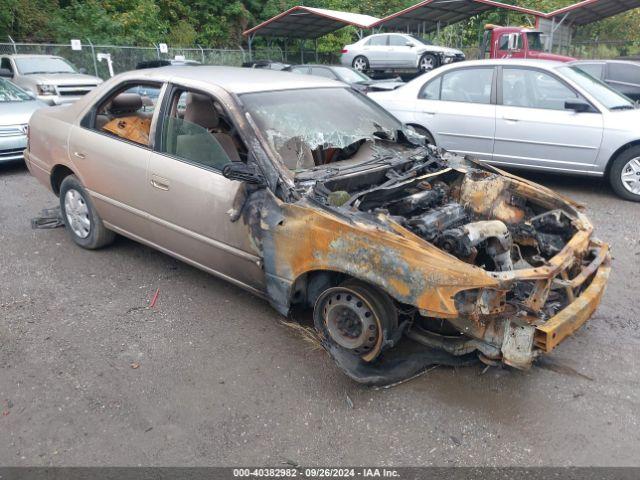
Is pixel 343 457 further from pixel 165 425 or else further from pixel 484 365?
pixel 484 365

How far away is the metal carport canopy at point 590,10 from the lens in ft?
61.7

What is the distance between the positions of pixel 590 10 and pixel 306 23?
12.1 metres

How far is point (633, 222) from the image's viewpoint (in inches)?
227

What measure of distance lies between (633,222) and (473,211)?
286 cm

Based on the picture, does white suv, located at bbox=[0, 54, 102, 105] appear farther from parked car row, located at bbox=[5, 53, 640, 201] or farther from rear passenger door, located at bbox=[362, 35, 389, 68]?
rear passenger door, located at bbox=[362, 35, 389, 68]

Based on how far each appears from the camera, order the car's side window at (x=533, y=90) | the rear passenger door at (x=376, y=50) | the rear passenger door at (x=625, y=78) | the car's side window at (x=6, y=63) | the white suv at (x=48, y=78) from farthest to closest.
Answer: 1. the rear passenger door at (x=376, y=50)
2. the car's side window at (x=6, y=63)
3. the white suv at (x=48, y=78)
4. the rear passenger door at (x=625, y=78)
5. the car's side window at (x=533, y=90)

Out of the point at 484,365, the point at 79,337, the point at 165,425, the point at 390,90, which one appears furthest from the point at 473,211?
the point at 390,90

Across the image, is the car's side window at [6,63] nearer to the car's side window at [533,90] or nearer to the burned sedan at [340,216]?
the burned sedan at [340,216]

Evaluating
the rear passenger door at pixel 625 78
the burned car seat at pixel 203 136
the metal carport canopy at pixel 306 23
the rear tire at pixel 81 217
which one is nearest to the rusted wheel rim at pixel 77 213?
the rear tire at pixel 81 217

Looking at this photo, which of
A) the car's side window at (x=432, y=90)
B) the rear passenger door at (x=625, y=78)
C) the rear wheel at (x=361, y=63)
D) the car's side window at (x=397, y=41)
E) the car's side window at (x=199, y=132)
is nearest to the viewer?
the car's side window at (x=199, y=132)

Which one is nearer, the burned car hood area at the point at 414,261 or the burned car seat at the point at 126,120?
the burned car hood area at the point at 414,261

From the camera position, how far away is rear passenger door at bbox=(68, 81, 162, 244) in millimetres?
4109

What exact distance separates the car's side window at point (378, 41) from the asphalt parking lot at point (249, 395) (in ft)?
60.0

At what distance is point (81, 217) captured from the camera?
488cm
